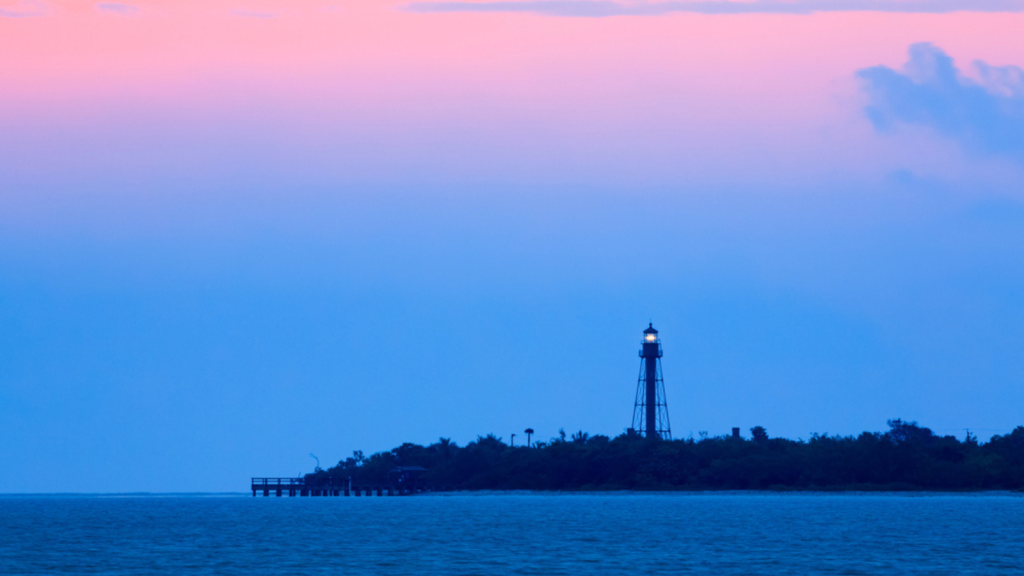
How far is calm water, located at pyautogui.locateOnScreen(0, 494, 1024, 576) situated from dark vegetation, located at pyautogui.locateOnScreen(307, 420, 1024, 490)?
30.9 meters

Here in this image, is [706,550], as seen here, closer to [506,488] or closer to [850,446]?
[850,446]

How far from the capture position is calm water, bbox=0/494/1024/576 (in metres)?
47.0

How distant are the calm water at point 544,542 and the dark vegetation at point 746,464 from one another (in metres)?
30.9

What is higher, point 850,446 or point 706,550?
point 850,446

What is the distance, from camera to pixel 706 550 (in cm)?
5394

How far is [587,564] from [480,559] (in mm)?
4570

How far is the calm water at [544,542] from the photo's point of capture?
154 feet

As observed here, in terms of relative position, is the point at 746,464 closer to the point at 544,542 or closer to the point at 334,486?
the point at 334,486

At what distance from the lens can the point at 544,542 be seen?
194 ft

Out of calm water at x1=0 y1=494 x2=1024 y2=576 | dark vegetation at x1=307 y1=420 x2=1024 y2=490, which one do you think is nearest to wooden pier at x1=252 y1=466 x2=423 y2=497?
dark vegetation at x1=307 y1=420 x2=1024 y2=490

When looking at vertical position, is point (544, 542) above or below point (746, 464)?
below

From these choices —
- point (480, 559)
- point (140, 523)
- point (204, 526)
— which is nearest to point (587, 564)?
point (480, 559)

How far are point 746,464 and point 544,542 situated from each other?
254 ft

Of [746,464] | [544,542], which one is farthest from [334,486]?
[544,542]
